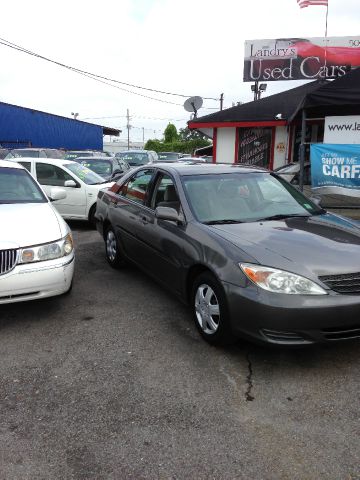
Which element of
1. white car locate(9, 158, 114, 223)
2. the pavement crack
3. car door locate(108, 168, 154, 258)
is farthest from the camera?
white car locate(9, 158, 114, 223)

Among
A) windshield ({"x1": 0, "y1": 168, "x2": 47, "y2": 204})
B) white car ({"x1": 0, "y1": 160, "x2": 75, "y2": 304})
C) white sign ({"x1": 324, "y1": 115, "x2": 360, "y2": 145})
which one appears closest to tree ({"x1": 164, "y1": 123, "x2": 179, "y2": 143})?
white sign ({"x1": 324, "y1": 115, "x2": 360, "y2": 145})

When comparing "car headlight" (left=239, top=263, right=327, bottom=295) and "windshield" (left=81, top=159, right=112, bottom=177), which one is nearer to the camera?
"car headlight" (left=239, top=263, right=327, bottom=295)

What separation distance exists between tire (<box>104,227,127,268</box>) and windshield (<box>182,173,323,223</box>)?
70.2 inches

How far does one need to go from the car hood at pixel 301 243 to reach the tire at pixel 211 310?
395 mm

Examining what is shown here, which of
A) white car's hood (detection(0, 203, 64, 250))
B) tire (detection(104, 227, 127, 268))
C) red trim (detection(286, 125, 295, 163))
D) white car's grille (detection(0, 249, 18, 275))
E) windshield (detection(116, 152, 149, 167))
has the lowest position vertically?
tire (detection(104, 227, 127, 268))

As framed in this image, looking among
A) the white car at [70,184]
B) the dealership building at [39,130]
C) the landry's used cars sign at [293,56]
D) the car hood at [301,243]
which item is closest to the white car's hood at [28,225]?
the car hood at [301,243]

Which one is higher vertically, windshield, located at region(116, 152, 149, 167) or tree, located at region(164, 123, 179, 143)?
tree, located at region(164, 123, 179, 143)

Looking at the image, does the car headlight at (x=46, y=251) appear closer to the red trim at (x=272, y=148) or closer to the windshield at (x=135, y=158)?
the red trim at (x=272, y=148)

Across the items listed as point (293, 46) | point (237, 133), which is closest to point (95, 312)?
point (237, 133)

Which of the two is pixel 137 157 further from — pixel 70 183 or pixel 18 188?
pixel 18 188

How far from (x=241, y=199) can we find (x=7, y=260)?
7.53 ft

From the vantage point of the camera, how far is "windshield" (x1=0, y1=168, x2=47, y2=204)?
17.3ft

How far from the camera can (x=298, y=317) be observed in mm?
3137

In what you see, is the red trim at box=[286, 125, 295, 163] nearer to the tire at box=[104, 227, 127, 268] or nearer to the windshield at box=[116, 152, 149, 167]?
the windshield at box=[116, 152, 149, 167]
